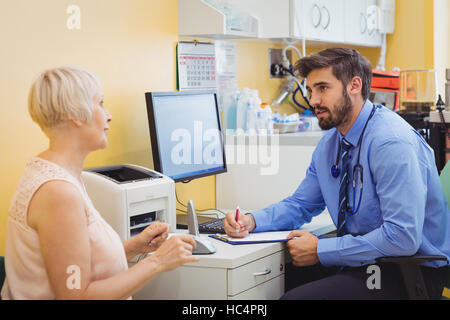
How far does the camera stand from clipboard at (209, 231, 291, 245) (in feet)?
6.62

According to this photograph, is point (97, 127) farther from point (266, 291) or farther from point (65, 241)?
point (266, 291)

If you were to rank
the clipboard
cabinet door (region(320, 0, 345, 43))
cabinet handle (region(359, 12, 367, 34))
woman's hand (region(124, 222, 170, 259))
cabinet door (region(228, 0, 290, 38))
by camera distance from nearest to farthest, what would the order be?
woman's hand (region(124, 222, 170, 259))
the clipboard
cabinet door (region(228, 0, 290, 38))
cabinet door (region(320, 0, 345, 43))
cabinet handle (region(359, 12, 367, 34))

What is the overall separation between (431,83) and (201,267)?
102 inches

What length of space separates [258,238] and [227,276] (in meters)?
0.29

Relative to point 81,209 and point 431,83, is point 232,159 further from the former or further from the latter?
point 431,83

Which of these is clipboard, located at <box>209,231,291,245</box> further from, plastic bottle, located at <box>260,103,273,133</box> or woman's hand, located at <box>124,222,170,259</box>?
plastic bottle, located at <box>260,103,273,133</box>

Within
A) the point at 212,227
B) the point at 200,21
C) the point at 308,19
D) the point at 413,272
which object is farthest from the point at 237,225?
the point at 308,19

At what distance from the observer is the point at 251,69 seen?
331 cm

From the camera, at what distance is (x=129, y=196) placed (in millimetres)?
1934

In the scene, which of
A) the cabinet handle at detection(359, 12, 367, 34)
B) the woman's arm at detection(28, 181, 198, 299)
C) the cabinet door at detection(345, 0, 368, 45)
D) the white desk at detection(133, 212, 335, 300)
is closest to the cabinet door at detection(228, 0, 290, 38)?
the cabinet door at detection(345, 0, 368, 45)

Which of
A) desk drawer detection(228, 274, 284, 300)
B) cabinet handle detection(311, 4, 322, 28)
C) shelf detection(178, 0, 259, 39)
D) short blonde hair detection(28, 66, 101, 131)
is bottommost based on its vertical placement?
desk drawer detection(228, 274, 284, 300)

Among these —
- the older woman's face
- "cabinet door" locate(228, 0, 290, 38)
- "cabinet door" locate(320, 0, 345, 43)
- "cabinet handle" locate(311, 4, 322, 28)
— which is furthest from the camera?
"cabinet door" locate(320, 0, 345, 43)

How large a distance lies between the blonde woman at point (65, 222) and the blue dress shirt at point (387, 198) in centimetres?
67
